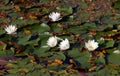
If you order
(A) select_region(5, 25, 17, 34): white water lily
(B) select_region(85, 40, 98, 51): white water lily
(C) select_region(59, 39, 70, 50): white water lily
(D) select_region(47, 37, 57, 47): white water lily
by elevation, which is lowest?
(B) select_region(85, 40, 98, 51): white water lily

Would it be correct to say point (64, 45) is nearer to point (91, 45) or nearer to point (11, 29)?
point (91, 45)

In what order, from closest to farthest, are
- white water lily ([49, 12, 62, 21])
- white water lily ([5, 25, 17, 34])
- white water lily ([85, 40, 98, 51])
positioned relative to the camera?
white water lily ([85, 40, 98, 51]), white water lily ([5, 25, 17, 34]), white water lily ([49, 12, 62, 21])

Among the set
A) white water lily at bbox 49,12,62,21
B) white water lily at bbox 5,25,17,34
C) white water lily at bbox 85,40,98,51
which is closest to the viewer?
white water lily at bbox 85,40,98,51

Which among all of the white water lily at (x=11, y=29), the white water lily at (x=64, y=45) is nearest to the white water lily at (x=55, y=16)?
the white water lily at (x=11, y=29)

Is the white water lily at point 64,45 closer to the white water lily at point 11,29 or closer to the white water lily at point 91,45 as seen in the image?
the white water lily at point 91,45

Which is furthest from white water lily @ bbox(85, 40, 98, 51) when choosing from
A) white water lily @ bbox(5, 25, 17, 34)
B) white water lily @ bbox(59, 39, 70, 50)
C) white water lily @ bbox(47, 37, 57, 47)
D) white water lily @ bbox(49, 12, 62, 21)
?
white water lily @ bbox(5, 25, 17, 34)

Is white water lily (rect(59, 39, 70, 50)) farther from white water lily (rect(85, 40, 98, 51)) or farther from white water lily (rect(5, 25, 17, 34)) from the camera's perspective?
white water lily (rect(5, 25, 17, 34))

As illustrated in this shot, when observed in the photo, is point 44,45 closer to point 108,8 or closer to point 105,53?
point 105,53

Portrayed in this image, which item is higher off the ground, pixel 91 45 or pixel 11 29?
pixel 11 29

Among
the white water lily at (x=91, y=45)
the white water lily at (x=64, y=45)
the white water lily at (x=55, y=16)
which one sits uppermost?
the white water lily at (x=55, y=16)

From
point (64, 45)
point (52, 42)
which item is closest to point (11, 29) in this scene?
point (52, 42)

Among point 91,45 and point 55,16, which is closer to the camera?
point 91,45
